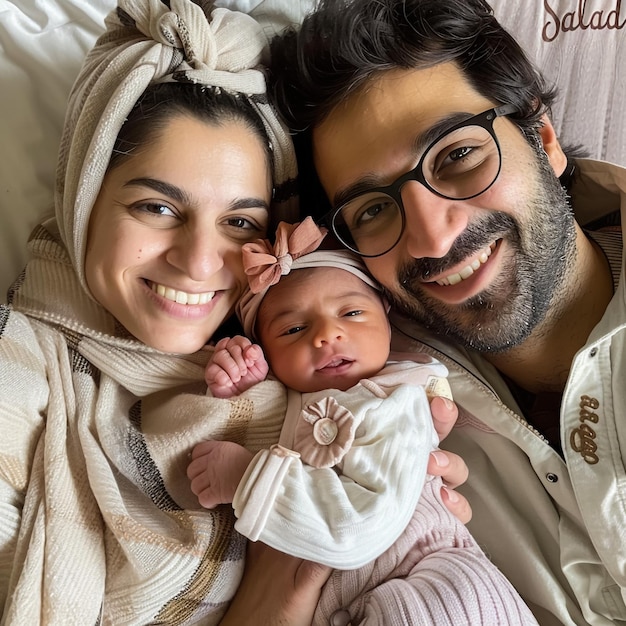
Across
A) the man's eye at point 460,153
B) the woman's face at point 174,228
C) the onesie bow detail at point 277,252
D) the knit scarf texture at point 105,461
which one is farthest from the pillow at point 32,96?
the man's eye at point 460,153

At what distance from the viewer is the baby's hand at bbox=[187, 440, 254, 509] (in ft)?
3.72

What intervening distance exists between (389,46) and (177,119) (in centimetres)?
50

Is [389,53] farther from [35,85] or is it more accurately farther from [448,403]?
[35,85]

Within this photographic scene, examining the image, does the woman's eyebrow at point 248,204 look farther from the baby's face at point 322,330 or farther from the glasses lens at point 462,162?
the glasses lens at point 462,162

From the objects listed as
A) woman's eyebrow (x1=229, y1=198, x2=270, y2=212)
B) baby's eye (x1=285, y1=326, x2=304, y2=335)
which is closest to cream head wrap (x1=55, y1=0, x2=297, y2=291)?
woman's eyebrow (x1=229, y1=198, x2=270, y2=212)

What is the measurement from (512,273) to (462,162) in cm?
27

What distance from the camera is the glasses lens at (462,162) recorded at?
1231 mm

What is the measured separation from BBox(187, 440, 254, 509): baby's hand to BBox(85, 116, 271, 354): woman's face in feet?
0.74

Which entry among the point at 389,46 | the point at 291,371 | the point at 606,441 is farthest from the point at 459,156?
the point at 606,441

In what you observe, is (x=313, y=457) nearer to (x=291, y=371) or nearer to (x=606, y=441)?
(x=291, y=371)

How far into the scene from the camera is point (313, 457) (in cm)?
113

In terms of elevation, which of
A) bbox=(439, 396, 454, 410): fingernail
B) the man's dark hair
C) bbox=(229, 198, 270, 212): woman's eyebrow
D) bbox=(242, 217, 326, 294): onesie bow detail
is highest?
the man's dark hair

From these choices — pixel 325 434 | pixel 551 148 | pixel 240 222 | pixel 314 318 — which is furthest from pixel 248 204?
pixel 551 148

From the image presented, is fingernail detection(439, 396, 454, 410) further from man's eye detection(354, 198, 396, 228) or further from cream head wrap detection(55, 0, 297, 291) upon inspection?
cream head wrap detection(55, 0, 297, 291)
